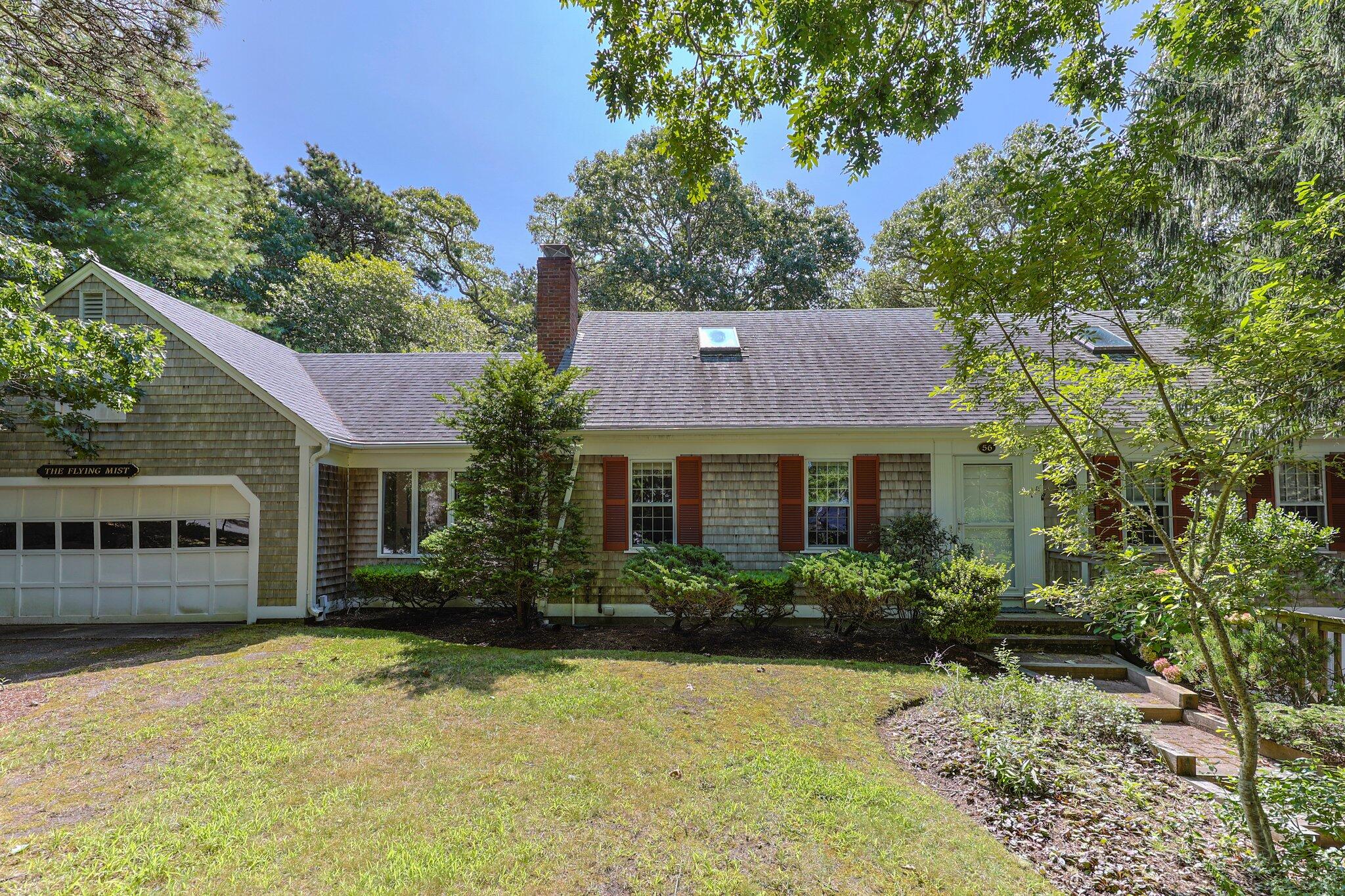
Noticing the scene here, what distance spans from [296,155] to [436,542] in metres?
29.3

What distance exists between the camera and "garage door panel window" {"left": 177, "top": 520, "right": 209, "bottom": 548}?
9.29m

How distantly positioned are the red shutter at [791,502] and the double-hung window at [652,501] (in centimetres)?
183

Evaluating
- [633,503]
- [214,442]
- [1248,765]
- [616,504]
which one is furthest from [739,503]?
[214,442]

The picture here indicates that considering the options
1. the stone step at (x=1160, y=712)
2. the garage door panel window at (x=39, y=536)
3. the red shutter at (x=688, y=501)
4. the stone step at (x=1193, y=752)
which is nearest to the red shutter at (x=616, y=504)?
the red shutter at (x=688, y=501)

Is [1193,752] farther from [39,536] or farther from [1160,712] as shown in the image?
[39,536]

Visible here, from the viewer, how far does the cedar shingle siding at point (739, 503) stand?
9.15 m

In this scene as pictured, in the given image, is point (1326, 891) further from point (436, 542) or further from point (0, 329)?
point (0, 329)

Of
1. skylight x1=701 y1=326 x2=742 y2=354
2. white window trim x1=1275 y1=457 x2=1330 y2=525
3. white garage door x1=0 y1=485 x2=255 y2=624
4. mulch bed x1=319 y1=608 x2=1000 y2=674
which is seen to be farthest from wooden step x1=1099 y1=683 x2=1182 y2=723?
white garage door x1=0 y1=485 x2=255 y2=624

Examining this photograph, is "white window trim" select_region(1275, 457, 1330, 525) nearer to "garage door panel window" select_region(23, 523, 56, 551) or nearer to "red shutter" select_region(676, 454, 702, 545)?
"red shutter" select_region(676, 454, 702, 545)

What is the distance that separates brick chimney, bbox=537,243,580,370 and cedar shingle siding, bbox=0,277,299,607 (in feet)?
15.6

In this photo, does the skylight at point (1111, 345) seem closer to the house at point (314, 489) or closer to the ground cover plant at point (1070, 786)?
the house at point (314, 489)

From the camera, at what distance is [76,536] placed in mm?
9211

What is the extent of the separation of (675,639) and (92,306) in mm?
10607

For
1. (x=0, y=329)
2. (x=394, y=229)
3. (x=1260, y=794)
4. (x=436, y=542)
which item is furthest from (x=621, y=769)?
(x=394, y=229)
